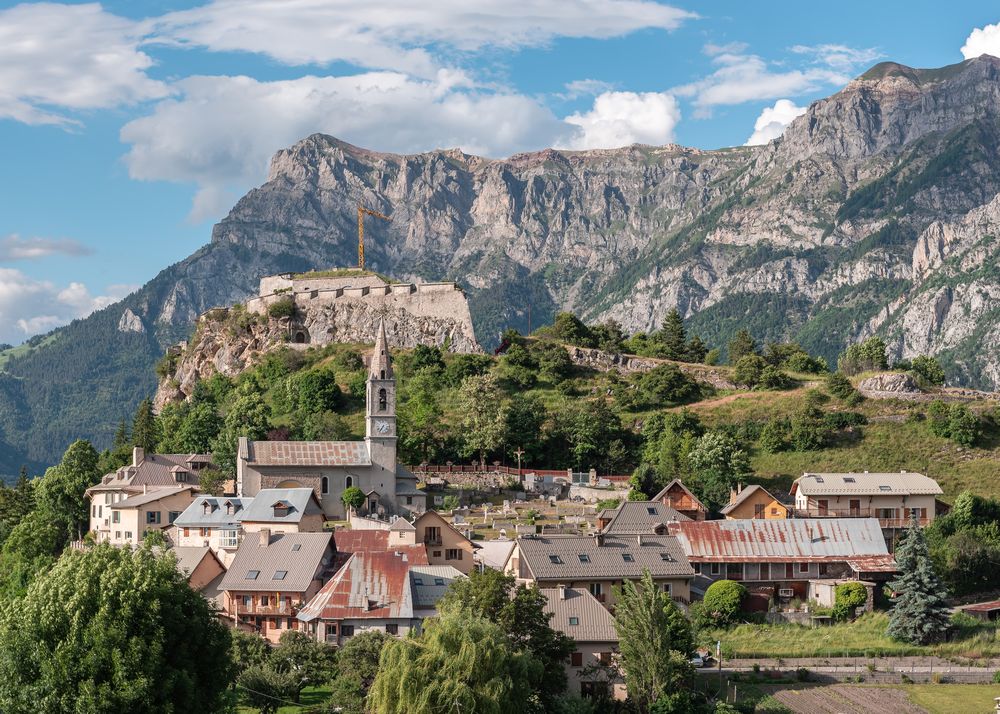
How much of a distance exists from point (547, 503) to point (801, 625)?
2516 centimetres

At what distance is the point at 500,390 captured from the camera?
97562mm

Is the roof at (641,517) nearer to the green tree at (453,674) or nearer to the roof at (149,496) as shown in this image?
the roof at (149,496)

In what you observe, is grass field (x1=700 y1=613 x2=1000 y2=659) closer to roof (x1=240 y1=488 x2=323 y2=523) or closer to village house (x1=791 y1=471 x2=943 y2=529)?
village house (x1=791 y1=471 x2=943 y2=529)

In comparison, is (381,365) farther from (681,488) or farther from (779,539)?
(779,539)

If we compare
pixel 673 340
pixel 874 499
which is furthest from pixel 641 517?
pixel 673 340

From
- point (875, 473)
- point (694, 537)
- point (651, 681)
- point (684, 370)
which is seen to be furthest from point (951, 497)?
point (651, 681)

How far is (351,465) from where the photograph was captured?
267 ft

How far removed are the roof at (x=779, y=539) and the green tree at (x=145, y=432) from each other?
47.7 meters

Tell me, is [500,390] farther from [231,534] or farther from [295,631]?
[295,631]

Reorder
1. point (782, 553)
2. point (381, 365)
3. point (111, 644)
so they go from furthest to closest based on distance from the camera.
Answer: point (381, 365)
point (782, 553)
point (111, 644)

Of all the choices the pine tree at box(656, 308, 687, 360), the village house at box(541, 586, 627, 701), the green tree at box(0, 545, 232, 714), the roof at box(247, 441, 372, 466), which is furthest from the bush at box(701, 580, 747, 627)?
the pine tree at box(656, 308, 687, 360)

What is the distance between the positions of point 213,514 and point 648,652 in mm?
31358

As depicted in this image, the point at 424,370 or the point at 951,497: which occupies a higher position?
the point at 424,370

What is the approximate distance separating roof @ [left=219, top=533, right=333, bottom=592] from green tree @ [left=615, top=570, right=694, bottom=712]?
16107 mm
